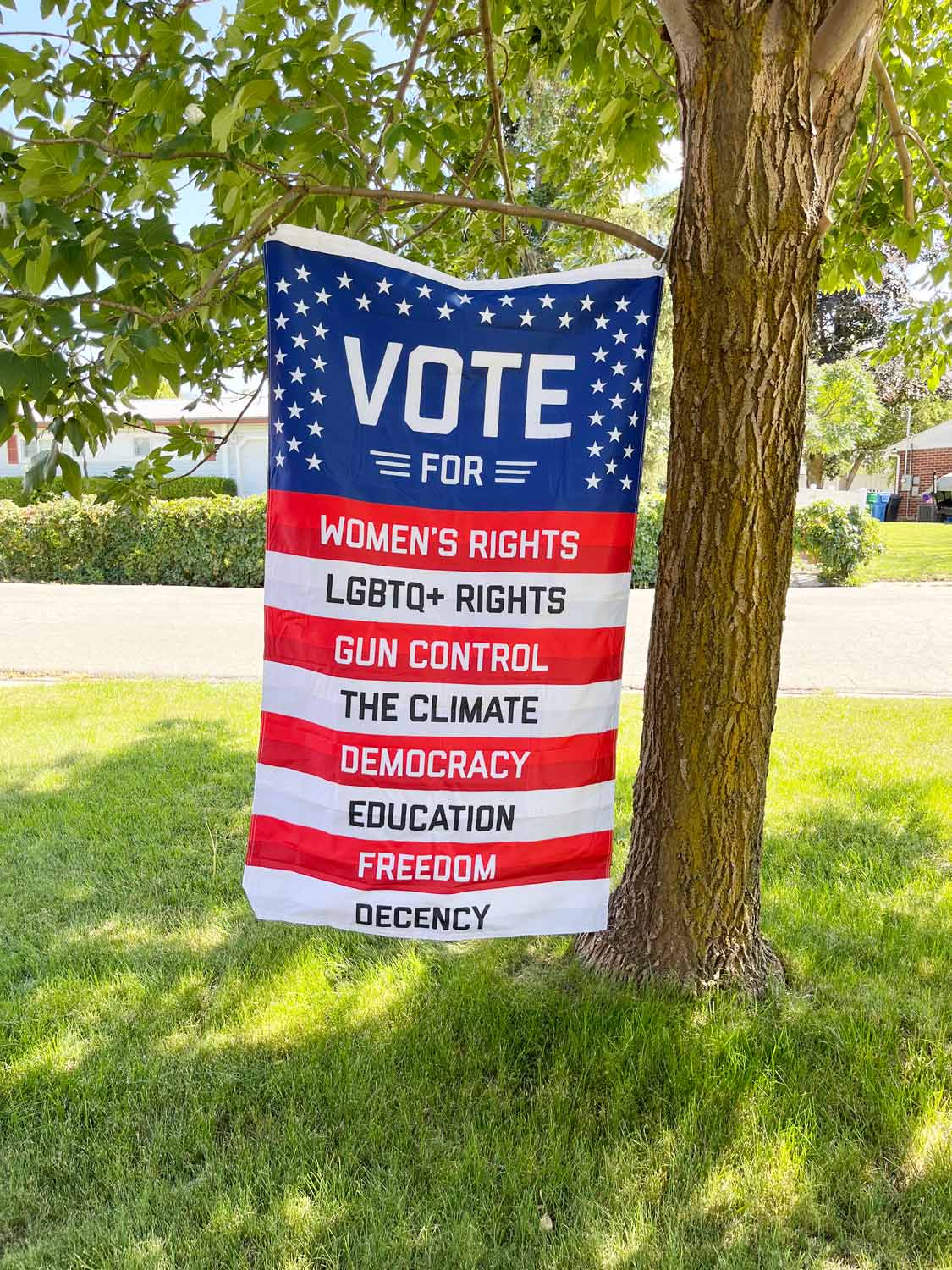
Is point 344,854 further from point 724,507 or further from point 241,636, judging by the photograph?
point 241,636

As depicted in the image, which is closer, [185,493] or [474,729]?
[474,729]

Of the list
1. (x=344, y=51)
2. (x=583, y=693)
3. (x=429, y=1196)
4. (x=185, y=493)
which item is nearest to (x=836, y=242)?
(x=344, y=51)

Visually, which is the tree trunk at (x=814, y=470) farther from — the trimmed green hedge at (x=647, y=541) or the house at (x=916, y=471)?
the trimmed green hedge at (x=647, y=541)

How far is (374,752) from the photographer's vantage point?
236cm

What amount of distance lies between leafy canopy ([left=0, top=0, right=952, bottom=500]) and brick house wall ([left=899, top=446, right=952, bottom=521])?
36044 mm

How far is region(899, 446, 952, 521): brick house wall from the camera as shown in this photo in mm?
37156

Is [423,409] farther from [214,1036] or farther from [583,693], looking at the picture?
[214,1036]

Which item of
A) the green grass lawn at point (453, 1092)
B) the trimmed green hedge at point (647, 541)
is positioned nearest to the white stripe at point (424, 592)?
the green grass lawn at point (453, 1092)

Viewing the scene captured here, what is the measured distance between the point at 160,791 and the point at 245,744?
94cm

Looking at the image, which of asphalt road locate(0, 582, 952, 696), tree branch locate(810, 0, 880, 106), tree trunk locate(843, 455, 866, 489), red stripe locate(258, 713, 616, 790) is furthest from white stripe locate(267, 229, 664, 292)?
tree trunk locate(843, 455, 866, 489)

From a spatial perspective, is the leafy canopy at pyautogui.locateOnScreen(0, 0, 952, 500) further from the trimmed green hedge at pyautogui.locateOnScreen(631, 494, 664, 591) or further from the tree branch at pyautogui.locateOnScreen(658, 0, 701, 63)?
the trimmed green hedge at pyautogui.locateOnScreen(631, 494, 664, 591)

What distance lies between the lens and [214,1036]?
9.23ft

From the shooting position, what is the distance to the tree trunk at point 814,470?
3403cm

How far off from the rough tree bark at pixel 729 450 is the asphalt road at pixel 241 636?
17.1 ft
